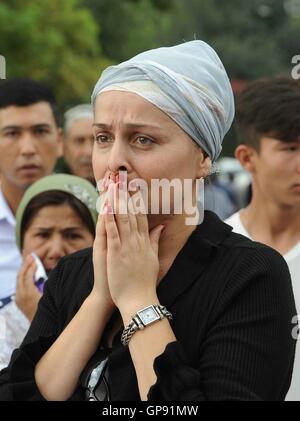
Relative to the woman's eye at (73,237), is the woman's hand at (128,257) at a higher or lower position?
lower

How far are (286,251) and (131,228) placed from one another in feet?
5.28

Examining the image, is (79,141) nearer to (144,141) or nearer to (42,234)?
(42,234)

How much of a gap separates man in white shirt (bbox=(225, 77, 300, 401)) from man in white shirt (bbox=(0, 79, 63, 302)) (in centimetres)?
157

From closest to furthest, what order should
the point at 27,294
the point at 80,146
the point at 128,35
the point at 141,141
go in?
the point at 141,141, the point at 27,294, the point at 80,146, the point at 128,35

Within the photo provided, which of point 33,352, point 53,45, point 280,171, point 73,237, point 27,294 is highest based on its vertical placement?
point 53,45

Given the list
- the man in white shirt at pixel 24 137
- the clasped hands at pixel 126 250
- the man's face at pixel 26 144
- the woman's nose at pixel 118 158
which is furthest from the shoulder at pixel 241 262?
the man's face at pixel 26 144

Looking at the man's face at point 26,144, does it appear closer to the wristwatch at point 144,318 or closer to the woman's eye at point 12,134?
the woman's eye at point 12,134

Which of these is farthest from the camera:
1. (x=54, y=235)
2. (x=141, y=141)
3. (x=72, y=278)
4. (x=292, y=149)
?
(x=54, y=235)

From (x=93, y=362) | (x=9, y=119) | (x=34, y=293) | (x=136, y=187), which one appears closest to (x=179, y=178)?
(x=136, y=187)

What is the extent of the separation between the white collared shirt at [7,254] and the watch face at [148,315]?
1.92 meters

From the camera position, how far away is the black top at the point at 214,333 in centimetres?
209

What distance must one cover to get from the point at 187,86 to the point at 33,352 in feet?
2.64

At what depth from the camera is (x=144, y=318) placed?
2.16 metres

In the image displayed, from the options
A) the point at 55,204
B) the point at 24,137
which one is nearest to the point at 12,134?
the point at 24,137
